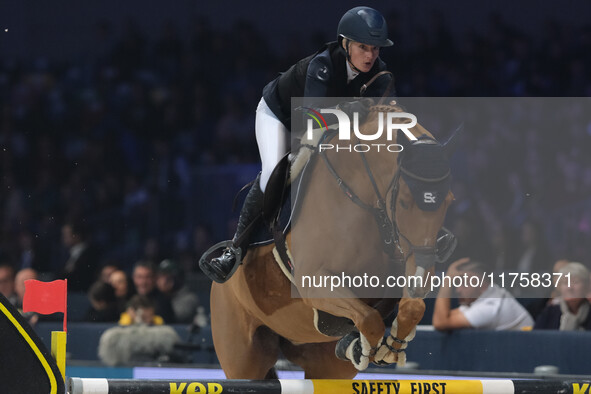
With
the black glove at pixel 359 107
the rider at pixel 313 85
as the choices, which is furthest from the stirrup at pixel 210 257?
the black glove at pixel 359 107

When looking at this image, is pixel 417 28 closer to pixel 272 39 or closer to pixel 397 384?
pixel 272 39

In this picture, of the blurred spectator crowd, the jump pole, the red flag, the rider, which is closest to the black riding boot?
the rider

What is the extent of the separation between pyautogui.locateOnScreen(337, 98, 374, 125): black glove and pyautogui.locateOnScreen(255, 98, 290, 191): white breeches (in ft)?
1.54

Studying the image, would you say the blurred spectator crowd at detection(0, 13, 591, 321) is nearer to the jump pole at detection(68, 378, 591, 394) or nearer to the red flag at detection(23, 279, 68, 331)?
the jump pole at detection(68, 378, 591, 394)

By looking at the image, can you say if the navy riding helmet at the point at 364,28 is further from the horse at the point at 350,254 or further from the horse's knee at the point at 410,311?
the horse's knee at the point at 410,311

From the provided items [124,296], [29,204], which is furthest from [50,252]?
[124,296]

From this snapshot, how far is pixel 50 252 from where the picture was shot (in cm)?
868

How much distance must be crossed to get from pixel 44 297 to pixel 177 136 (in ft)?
20.5

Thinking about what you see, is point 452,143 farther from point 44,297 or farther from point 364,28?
point 44,297

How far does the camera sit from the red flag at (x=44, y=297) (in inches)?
125

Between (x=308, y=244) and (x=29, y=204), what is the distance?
611 cm

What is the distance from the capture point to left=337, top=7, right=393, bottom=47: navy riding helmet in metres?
3.87

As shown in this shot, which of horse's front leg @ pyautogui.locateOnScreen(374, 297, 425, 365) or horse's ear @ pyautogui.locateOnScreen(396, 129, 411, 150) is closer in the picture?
horse's front leg @ pyautogui.locateOnScreen(374, 297, 425, 365)

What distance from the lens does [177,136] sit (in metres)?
9.38
